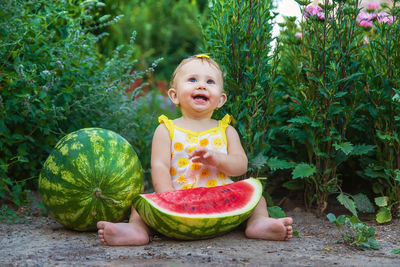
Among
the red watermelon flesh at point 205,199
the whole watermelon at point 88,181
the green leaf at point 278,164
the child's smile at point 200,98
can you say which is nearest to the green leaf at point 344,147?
the green leaf at point 278,164

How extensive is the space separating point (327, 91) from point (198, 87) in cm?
99

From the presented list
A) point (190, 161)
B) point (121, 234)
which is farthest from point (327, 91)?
point (121, 234)

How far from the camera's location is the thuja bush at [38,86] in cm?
382

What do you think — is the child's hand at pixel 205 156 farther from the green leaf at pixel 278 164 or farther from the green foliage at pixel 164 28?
the green foliage at pixel 164 28

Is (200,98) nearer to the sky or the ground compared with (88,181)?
nearer to the sky

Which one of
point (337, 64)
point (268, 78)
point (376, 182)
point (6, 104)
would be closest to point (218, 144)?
point (268, 78)

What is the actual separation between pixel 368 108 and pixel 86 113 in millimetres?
2606

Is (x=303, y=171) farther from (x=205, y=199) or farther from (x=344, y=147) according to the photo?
(x=205, y=199)

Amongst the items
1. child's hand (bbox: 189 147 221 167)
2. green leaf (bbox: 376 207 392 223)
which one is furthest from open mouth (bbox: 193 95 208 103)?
green leaf (bbox: 376 207 392 223)

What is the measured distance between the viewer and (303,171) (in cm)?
367

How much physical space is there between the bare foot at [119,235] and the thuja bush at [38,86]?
45.6 inches

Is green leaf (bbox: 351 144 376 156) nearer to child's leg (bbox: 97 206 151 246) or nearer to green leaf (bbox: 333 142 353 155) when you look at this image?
green leaf (bbox: 333 142 353 155)

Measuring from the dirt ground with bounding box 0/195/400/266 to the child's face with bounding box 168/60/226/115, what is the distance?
3.20 ft

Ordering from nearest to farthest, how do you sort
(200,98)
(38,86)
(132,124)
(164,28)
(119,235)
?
(119,235), (200,98), (38,86), (132,124), (164,28)
